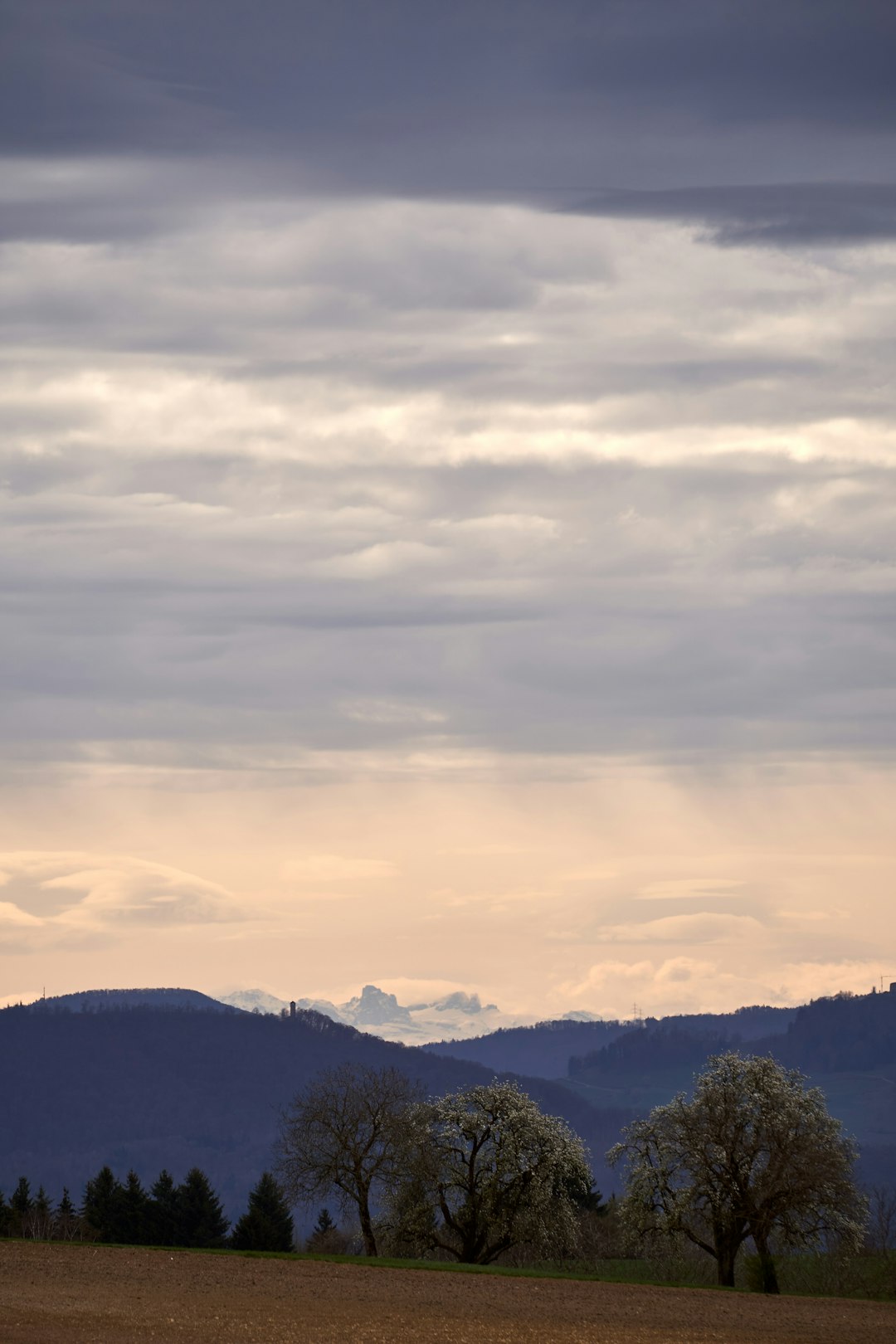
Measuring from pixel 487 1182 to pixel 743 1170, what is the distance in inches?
583

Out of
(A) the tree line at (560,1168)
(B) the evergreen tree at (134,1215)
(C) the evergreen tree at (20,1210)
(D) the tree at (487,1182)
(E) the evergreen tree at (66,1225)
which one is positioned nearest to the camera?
(A) the tree line at (560,1168)

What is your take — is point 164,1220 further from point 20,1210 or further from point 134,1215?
point 20,1210

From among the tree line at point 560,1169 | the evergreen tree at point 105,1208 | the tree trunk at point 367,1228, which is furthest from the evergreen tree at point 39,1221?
the tree trunk at point 367,1228

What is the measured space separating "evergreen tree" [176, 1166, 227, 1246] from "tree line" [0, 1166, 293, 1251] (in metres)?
0.07

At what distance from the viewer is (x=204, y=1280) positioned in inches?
2100

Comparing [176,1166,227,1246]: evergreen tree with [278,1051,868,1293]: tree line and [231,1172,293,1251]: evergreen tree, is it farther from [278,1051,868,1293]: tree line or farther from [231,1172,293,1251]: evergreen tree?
[278,1051,868,1293]: tree line

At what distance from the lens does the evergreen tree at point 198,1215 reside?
136125 millimetres

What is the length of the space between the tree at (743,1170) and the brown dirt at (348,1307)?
35.5 ft

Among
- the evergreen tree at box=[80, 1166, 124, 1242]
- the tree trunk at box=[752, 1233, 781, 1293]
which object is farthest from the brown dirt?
the evergreen tree at box=[80, 1166, 124, 1242]

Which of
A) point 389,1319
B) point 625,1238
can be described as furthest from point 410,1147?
point 389,1319

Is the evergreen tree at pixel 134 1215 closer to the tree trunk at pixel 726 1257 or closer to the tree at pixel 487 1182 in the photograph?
the tree at pixel 487 1182

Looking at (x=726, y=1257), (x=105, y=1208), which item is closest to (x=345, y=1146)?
(x=726, y=1257)

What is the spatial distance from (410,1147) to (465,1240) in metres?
5.70

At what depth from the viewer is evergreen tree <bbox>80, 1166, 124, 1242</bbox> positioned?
431ft
